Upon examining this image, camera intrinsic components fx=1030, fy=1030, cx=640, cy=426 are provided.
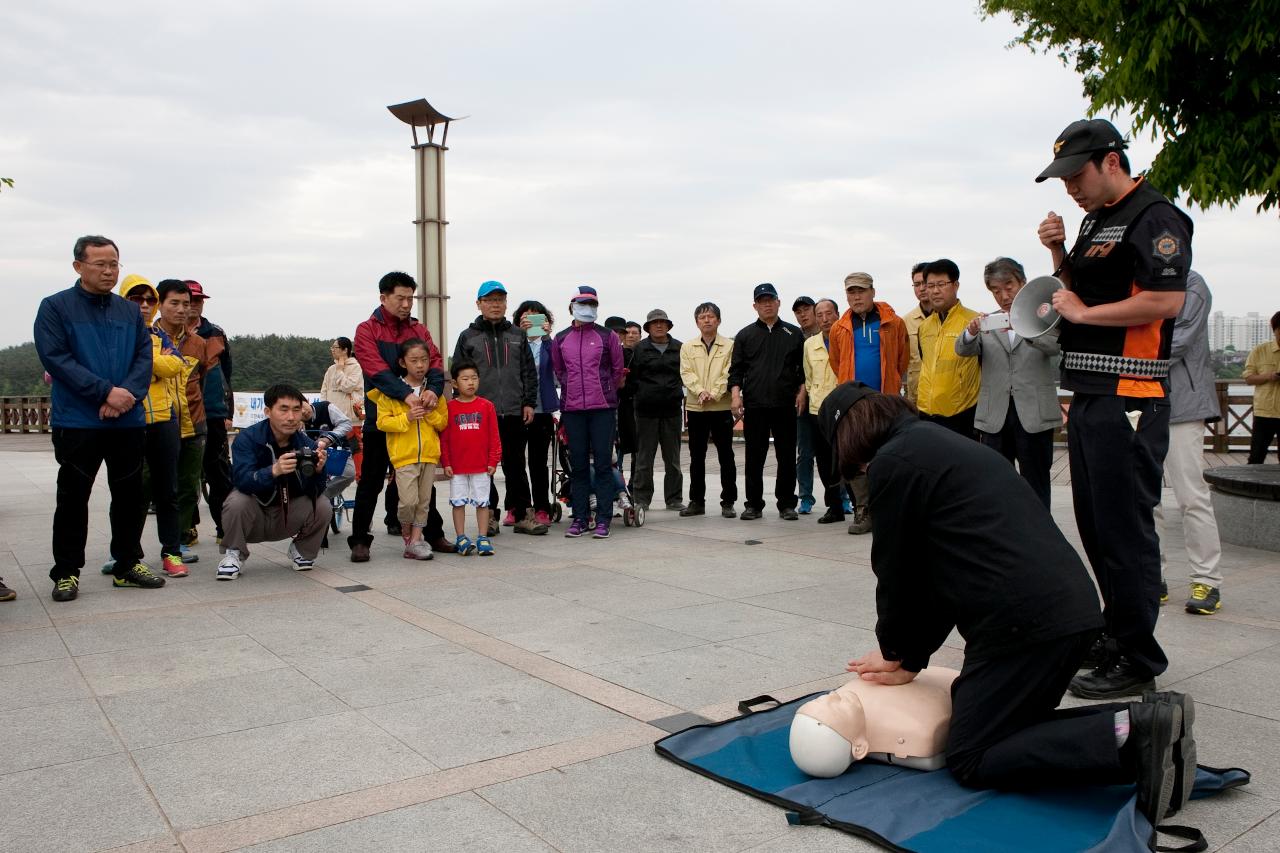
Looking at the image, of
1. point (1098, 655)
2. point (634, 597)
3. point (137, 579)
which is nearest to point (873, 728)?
point (1098, 655)

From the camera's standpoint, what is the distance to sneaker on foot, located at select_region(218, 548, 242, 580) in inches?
256

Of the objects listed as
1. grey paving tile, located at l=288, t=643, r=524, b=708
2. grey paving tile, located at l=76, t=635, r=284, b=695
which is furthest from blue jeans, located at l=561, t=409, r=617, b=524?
grey paving tile, located at l=76, t=635, r=284, b=695

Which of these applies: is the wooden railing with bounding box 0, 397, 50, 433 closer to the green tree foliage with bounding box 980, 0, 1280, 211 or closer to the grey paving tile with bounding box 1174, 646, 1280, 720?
the green tree foliage with bounding box 980, 0, 1280, 211

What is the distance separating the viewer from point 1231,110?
27.8 ft

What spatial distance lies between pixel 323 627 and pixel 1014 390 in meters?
4.02

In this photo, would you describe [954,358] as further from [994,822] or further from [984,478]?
[994,822]

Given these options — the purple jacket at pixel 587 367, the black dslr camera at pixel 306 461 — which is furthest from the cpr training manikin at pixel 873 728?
the purple jacket at pixel 587 367

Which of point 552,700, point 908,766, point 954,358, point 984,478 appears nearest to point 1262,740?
point 908,766

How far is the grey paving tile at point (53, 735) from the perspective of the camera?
340 cm

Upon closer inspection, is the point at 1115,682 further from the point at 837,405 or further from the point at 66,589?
the point at 66,589

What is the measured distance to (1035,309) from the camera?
166 inches

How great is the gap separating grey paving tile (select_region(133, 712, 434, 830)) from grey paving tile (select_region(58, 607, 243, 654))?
1.60 m

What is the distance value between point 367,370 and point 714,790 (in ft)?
16.1

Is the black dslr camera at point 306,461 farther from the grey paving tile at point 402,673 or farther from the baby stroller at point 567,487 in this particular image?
the baby stroller at point 567,487
